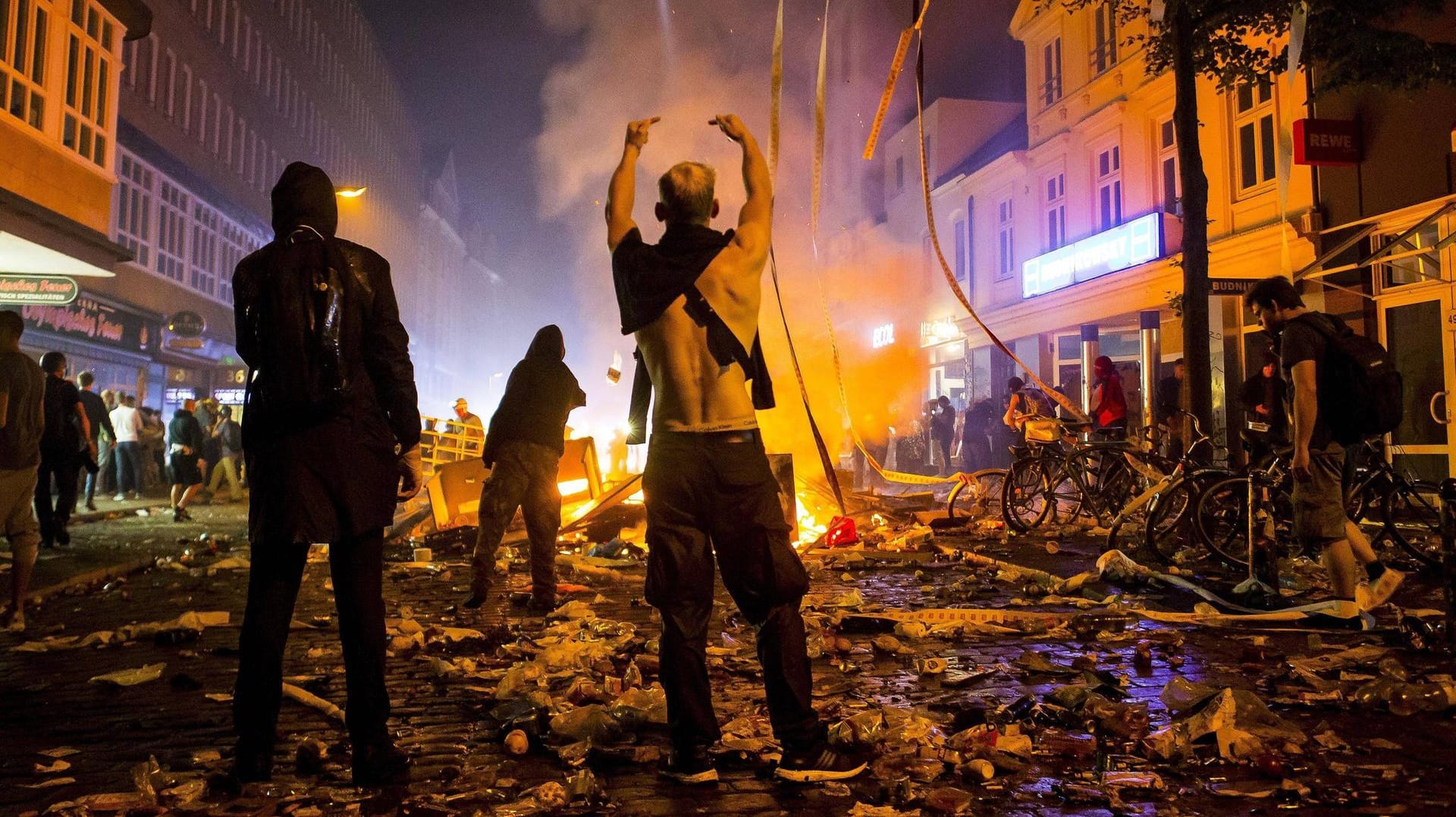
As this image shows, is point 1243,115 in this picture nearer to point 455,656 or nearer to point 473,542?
point 473,542

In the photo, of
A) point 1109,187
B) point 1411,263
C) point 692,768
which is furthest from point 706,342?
point 1109,187

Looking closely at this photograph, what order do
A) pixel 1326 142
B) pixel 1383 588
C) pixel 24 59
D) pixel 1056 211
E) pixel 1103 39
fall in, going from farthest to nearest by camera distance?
pixel 1056 211, pixel 1103 39, pixel 1326 142, pixel 24 59, pixel 1383 588

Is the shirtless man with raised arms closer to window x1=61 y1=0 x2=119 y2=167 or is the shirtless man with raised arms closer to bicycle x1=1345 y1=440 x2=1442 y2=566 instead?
bicycle x1=1345 y1=440 x2=1442 y2=566

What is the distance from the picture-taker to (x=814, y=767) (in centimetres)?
297

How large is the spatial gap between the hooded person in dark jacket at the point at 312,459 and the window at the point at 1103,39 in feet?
75.5

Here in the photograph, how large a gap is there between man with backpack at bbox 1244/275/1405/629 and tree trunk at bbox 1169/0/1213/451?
509 centimetres

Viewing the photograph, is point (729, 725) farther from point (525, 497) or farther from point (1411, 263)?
point (1411, 263)

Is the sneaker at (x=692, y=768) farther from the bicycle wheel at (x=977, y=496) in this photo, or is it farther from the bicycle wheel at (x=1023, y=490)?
the bicycle wheel at (x=977, y=496)

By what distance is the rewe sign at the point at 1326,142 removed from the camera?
575 inches

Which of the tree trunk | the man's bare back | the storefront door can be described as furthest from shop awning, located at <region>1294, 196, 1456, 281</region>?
the man's bare back

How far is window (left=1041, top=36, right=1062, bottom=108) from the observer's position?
2495 cm

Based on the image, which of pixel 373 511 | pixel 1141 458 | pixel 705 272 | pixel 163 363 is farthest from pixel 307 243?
pixel 163 363

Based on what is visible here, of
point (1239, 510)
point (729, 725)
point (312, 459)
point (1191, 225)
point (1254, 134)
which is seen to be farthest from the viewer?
point (1254, 134)

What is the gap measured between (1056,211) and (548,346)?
2147 centimetres
